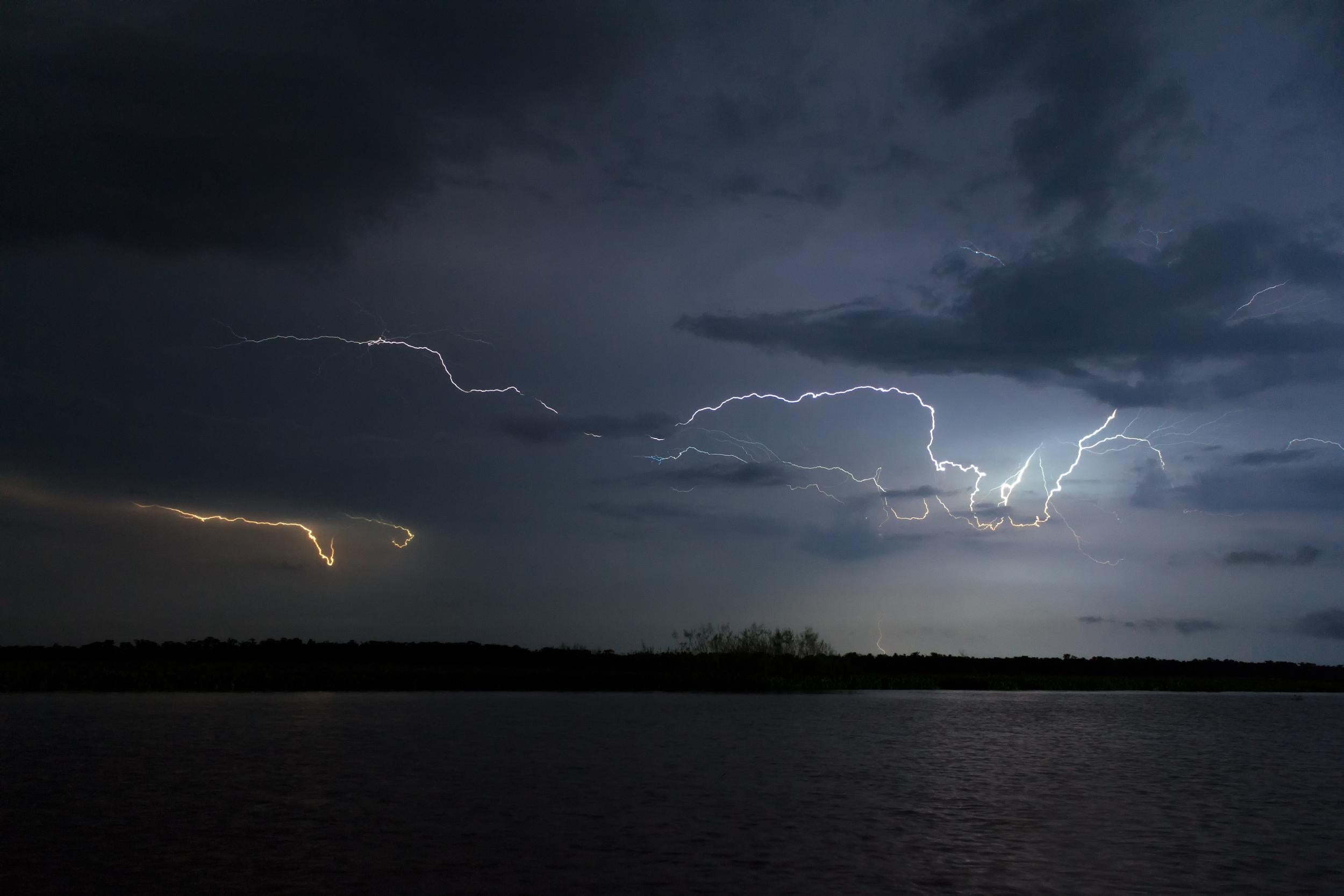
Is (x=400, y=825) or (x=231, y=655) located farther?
(x=231, y=655)

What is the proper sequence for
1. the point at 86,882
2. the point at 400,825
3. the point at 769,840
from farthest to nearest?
the point at 400,825, the point at 769,840, the point at 86,882

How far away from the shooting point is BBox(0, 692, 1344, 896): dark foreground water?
642 inches

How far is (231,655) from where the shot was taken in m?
115

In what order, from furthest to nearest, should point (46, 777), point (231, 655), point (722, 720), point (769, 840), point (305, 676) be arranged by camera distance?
point (231, 655) → point (305, 676) → point (722, 720) → point (46, 777) → point (769, 840)

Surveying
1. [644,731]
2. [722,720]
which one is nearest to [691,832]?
[644,731]

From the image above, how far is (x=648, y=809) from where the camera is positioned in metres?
22.9

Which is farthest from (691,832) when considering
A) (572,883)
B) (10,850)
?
(10,850)

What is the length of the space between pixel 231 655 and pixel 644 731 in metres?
Answer: 87.0

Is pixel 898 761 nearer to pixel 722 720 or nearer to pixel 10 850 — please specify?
pixel 722 720

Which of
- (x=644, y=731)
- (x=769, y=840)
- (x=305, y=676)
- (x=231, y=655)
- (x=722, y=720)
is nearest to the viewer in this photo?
(x=769, y=840)

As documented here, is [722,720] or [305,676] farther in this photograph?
[305,676]

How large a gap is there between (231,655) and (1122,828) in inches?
4422

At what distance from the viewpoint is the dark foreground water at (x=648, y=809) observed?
1630cm

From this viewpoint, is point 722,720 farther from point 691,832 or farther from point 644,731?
point 691,832
